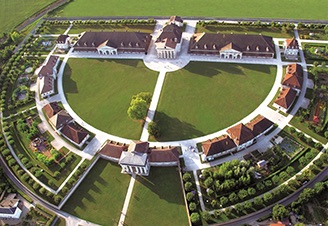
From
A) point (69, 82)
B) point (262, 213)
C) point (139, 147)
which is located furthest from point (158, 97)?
point (262, 213)

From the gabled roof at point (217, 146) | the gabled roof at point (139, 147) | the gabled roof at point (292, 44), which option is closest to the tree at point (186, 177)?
the gabled roof at point (217, 146)

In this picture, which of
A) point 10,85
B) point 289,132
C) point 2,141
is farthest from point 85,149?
point 289,132

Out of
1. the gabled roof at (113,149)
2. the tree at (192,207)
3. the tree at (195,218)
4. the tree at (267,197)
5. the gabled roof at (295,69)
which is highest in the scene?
the gabled roof at (295,69)

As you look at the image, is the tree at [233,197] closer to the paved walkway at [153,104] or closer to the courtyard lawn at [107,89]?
the paved walkway at [153,104]

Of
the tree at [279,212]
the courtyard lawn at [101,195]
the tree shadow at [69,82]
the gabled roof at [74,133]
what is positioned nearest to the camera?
the tree at [279,212]

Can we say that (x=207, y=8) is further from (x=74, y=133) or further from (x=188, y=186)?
(x=188, y=186)

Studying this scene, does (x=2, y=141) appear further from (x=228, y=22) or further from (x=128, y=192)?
(x=228, y=22)

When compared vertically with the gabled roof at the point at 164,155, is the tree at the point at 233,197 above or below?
below

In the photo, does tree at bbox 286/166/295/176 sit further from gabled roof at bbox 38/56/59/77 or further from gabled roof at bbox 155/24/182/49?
gabled roof at bbox 38/56/59/77
